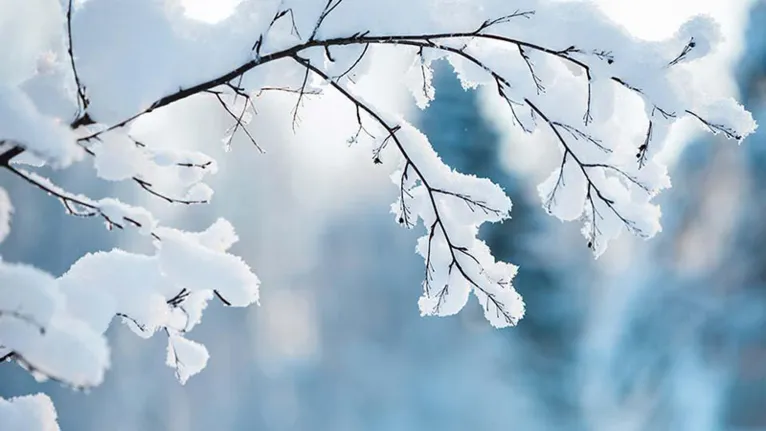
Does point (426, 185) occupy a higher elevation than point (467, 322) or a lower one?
lower

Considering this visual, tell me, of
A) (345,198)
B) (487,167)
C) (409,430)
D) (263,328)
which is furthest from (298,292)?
(487,167)

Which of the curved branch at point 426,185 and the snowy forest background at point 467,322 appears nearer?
the curved branch at point 426,185

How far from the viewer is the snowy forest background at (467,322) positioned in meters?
4.64

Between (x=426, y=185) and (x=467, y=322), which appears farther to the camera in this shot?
(x=467, y=322)

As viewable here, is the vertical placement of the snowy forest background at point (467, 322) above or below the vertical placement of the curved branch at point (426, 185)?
above

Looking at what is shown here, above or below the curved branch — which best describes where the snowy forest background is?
above

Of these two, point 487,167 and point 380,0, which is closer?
point 380,0

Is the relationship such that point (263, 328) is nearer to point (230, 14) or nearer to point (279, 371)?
point (279, 371)

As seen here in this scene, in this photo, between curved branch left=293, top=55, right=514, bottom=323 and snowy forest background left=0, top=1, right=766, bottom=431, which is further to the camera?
snowy forest background left=0, top=1, right=766, bottom=431

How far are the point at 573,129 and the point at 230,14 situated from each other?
0.66 m

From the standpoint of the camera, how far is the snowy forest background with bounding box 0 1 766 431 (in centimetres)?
464

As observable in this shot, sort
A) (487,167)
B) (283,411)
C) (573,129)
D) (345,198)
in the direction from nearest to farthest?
(573,129), (283,411), (345,198), (487,167)

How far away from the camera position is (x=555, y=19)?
1.10 m

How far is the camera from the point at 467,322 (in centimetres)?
539
